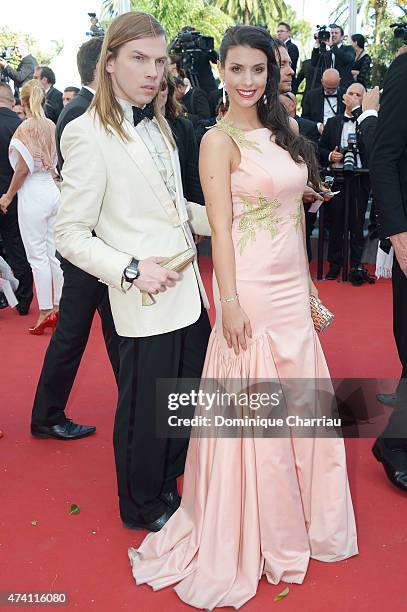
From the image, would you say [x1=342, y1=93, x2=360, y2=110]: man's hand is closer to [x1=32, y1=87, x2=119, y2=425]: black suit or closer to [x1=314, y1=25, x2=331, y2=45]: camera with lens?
[x1=314, y1=25, x2=331, y2=45]: camera with lens

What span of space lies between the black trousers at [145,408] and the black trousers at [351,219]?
4542 mm

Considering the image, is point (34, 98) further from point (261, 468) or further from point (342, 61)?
point (342, 61)

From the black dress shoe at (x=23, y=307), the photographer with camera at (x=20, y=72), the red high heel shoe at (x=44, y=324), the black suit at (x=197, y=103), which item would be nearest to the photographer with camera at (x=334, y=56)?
the black suit at (x=197, y=103)

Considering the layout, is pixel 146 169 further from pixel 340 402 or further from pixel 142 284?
pixel 340 402

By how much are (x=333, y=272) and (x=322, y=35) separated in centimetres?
380

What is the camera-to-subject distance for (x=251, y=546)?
228cm

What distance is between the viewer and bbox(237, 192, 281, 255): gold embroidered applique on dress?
7.50 ft

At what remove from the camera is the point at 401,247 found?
2.68 m

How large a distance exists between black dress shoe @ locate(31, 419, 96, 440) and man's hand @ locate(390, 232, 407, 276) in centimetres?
168

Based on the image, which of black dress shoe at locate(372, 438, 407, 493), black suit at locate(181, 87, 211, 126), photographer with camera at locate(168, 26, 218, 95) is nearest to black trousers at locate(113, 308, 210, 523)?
black dress shoe at locate(372, 438, 407, 493)

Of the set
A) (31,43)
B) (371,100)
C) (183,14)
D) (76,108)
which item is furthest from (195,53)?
(31,43)

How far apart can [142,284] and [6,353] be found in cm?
309

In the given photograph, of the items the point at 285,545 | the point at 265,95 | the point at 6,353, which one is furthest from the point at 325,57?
the point at 285,545

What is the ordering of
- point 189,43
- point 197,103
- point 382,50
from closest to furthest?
point 197,103, point 189,43, point 382,50
